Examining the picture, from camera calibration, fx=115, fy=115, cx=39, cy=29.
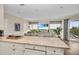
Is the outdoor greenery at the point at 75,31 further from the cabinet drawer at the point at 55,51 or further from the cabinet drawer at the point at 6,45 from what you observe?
the cabinet drawer at the point at 6,45

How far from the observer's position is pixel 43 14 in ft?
7.16

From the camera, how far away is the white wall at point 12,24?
7.07 feet

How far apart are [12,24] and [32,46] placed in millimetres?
567

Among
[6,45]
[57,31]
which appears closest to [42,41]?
[57,31]

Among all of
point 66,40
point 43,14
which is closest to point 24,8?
point 43,14

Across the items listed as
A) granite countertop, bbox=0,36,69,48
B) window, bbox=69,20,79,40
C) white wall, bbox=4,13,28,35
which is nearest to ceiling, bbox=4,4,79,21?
white wall, bbox=4,13,28,35

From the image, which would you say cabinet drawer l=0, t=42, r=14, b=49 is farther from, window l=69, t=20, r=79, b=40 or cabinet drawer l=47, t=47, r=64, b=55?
window l=69, t=20, r=79, b=40

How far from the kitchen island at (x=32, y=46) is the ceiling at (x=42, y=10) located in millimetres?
405

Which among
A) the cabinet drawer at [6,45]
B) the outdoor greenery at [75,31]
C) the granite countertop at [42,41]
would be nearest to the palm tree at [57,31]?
the granite countertop at [42,41]

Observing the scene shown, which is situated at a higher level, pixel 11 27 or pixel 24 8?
pixel 24 8

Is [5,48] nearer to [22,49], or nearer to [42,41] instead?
[22,49]
